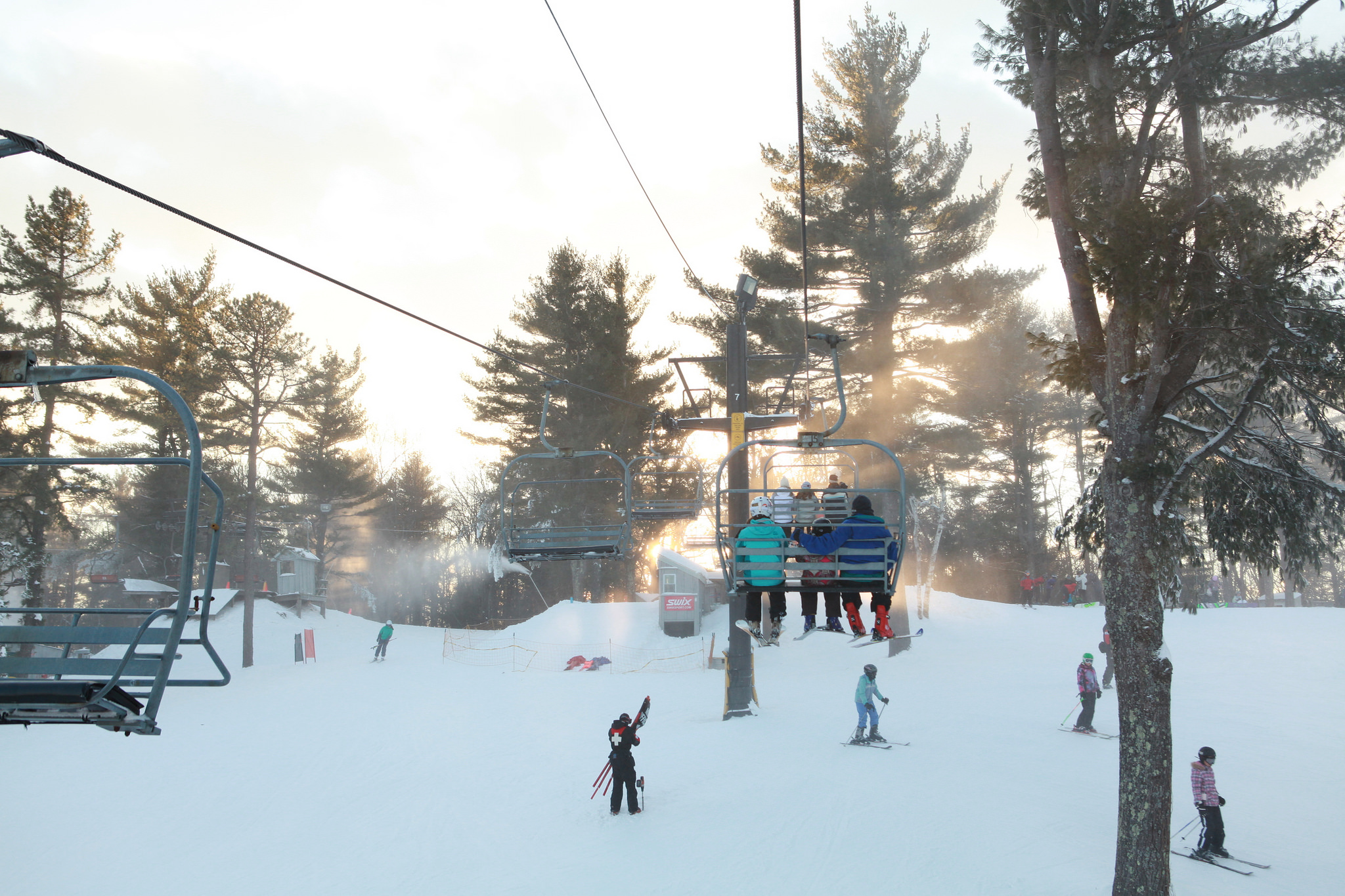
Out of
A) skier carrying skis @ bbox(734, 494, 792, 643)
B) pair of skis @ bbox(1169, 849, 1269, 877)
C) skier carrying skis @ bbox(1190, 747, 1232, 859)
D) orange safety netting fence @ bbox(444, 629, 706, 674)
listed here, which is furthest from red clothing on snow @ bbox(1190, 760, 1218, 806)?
orange safety netting fence @ bbox(444, 629, 706, 674)

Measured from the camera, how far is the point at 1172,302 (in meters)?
8.35

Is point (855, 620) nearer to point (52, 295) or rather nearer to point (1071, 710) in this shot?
point (1071, 710)

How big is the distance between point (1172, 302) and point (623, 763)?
9.49m

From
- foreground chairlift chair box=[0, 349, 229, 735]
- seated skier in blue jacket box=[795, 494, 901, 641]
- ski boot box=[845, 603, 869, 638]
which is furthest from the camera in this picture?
ski boot box=[845, 603, 869, 638]

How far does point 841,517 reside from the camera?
303 inches

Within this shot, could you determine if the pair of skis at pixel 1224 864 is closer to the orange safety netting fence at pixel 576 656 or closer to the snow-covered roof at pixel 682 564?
the orange safety netting fence at pixel 576 656

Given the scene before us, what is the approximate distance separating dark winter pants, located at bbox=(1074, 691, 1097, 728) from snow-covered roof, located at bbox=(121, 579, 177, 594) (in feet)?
123

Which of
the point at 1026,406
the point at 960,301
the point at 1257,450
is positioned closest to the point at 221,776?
the point at 1257,450

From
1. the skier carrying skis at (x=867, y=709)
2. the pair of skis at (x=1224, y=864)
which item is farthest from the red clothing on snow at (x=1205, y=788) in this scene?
the skier carrying skis at (x=867, y=709)

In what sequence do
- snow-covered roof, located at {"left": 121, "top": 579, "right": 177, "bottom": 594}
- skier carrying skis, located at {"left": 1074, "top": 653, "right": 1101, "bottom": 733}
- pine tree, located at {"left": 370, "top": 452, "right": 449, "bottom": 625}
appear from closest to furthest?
1. skier carrying skis, located at {"left": 1074, "top": 653, "right": 1101, "bottom": 733}
2. snow-covered roof, located at {"left": 121, "top": 579, "right": 177, "bottom": 594}
3. pine tree, located at {"left": 370, "top": 452, "right": 449, "bottom": 625}

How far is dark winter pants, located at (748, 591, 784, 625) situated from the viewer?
766 centimetres

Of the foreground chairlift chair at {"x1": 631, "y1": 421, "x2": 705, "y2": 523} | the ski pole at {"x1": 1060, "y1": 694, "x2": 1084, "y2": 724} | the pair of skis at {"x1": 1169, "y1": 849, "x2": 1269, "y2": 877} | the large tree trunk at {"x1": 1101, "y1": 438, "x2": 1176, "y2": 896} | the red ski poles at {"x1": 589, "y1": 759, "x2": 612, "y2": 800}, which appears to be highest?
the foreground chairlift chair at {"x1": 631, "y1": 421, "x2": 705, "y2": 523}

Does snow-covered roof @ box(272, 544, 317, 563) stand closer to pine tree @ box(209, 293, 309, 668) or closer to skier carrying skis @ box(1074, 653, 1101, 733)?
pine tree @ box(209, 293, 309, 668)

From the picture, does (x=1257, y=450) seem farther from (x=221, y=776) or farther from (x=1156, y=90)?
(x=221, y=776)
